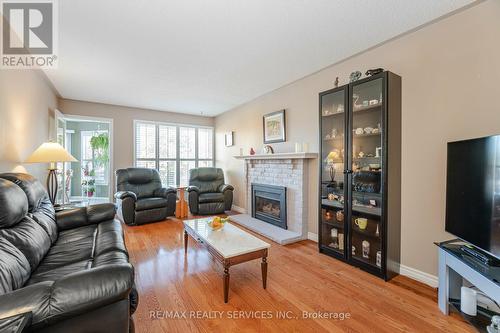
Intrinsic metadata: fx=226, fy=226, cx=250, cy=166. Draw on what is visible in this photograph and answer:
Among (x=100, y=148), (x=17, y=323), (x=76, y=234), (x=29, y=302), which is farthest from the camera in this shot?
(x=100, y=148)

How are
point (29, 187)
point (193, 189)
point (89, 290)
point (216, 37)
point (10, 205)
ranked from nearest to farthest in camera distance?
point (89, 290)
point (10, 205)
point (29, 187)
point (216, 37)
point (193, 189)

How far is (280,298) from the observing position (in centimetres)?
200

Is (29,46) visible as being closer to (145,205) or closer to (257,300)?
(145,205)

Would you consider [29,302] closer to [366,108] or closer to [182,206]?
[366,108]

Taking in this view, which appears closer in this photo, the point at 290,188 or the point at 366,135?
the point at 366,135

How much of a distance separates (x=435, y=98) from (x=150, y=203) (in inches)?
174

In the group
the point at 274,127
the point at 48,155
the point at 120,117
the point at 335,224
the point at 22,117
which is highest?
the point at 120,117

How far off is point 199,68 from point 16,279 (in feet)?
9.26

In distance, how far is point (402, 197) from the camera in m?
2.42

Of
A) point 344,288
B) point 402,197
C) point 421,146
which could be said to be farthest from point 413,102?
point 344,288

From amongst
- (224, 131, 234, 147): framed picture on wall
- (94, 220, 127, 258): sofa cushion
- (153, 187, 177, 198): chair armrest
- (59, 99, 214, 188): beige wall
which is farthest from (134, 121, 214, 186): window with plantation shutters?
(94, 220, 127, 258): sofa cushion

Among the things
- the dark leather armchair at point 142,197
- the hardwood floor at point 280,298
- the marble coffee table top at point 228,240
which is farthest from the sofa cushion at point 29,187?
the dark leather armchair at point 142,197

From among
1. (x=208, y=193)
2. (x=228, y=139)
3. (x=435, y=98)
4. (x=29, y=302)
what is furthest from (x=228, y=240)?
(x=228, y=139)

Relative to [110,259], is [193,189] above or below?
above
